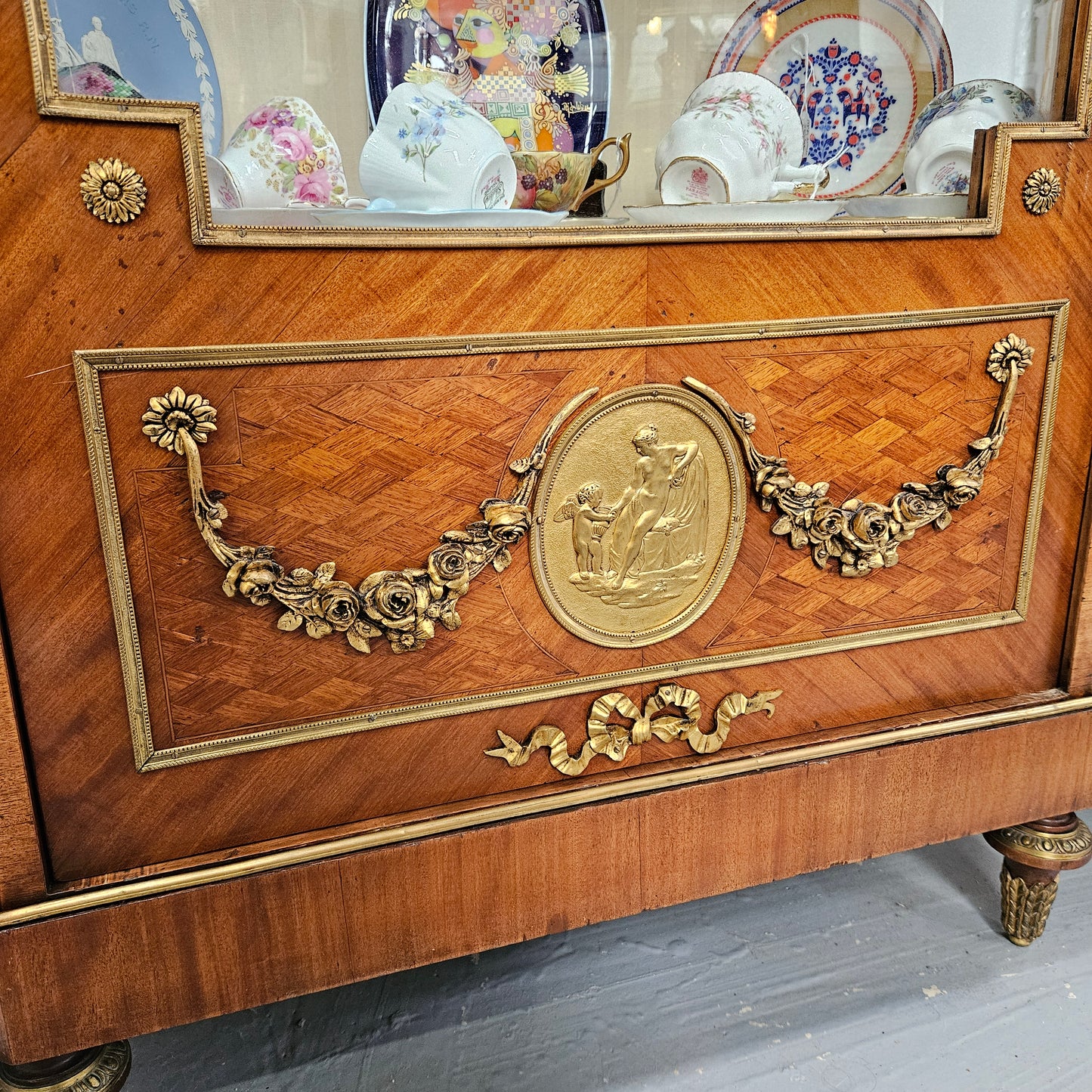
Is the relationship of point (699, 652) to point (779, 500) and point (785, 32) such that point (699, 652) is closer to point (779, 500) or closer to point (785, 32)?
point (779, 500)

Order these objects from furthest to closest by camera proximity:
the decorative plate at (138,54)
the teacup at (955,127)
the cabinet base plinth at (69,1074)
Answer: the teacup at (955,127) < the cabinet base plinth at (69,1074) < the decorative plate at (138,54)

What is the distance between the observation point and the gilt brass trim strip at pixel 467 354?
0.59m

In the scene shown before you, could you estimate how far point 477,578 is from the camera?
701 mm

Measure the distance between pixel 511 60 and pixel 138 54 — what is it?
1.08 feet

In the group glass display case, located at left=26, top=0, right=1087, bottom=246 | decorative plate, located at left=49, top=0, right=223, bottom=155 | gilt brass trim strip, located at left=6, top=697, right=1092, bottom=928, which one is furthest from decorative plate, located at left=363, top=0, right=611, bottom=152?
gilt brass trim strip, located at left=6, top=697, right=1092, bottom=928

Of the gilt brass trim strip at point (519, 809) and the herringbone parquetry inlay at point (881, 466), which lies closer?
the gilt brass trim strip at point (519, 809)

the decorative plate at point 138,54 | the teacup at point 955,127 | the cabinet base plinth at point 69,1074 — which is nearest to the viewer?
the decorative plate at point 138,54

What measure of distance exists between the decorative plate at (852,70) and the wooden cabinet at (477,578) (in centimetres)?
19

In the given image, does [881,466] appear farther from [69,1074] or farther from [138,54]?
[69,1074]

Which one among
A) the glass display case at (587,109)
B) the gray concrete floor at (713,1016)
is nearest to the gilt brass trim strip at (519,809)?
the gray concrete floor at (713,1016)

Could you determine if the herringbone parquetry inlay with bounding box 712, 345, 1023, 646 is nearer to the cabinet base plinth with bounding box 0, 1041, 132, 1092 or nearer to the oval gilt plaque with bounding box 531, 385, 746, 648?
the oval gilt plaque with bounding box 531, 385, 746, 648

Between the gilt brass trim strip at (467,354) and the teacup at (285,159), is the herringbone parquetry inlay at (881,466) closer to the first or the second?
the gilt brass trim strip at (467,354)

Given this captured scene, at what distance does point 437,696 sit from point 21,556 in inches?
12.2

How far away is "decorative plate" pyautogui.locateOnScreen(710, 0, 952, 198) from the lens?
89cm
